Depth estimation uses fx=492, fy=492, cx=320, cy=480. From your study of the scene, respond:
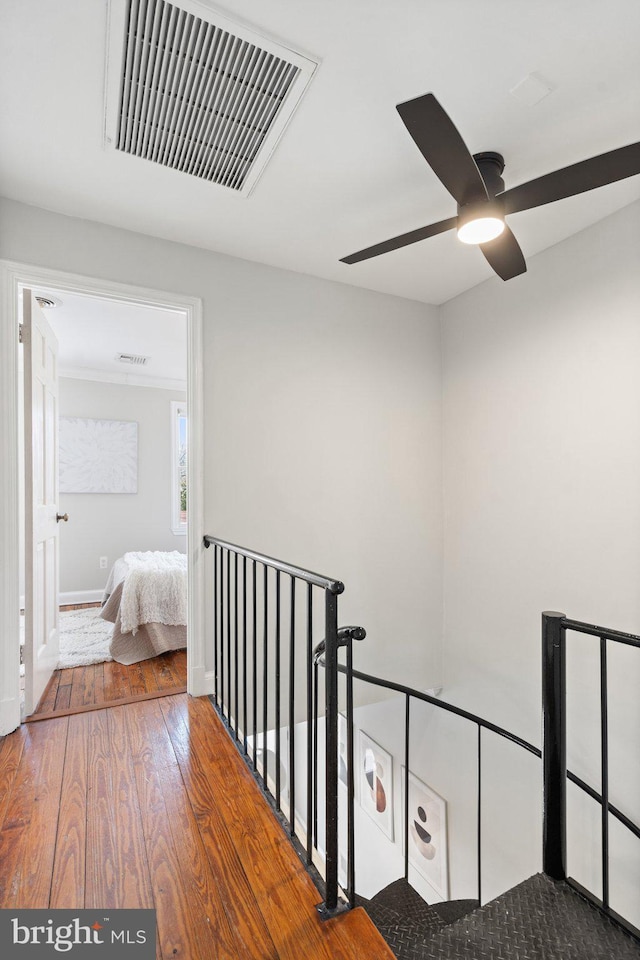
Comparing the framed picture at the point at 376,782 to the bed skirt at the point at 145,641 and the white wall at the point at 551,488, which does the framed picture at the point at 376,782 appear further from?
the bed skirt at the point at 145,641

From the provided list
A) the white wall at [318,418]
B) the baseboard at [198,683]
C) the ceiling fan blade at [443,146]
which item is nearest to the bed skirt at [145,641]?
the baseboard at [198,683]

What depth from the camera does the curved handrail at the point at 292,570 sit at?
1358 mm

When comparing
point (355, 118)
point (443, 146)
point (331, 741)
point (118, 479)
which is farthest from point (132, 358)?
point (331, 741)

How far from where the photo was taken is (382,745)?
152 inches

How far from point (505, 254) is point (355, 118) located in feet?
2.58

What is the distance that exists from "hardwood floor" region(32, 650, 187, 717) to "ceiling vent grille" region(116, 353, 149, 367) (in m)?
2.89

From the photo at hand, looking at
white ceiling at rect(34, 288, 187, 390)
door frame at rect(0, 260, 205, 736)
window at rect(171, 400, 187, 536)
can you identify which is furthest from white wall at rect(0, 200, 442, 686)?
window at rect(171, 400, 187, 536)

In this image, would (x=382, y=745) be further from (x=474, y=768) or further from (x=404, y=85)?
(x=404, y=85)

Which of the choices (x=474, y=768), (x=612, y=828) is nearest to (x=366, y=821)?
(x=474, y=768)

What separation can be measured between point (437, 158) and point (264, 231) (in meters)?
1.33

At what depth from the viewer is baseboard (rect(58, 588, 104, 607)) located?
5085 mm

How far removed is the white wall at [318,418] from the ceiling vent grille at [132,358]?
2347mm

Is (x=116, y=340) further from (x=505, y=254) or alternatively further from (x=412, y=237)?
(x=505, y=254)

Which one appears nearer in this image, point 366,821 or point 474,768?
point 474,768
